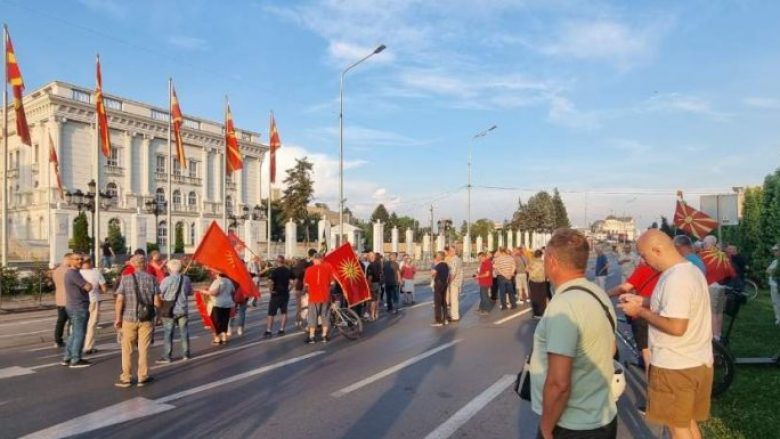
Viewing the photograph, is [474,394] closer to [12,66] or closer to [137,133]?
[12,66]

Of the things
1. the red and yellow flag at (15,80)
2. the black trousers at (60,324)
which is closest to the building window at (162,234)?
the red and yellow flag at (15,80)

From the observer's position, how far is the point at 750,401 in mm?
6527

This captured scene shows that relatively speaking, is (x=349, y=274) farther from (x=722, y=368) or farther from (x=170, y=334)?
(x=722, y=368)

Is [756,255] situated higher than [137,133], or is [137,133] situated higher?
[137,133]

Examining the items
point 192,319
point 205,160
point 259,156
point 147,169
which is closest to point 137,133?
point 147,169

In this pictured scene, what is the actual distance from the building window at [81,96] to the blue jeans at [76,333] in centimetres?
5175

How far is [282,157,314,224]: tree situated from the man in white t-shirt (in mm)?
61552

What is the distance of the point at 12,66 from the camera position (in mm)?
23156

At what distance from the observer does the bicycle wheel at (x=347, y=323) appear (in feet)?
40.7

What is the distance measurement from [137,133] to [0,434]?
193 feet

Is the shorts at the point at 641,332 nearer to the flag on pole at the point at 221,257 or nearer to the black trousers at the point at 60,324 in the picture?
the flag on pole at the point at 221,257

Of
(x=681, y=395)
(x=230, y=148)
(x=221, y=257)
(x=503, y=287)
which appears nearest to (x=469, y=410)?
(x=681, y=395)

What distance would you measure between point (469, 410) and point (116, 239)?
52.4 meters

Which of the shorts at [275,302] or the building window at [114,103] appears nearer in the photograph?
the shorts at [275,302]
